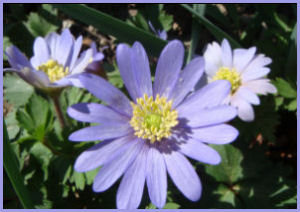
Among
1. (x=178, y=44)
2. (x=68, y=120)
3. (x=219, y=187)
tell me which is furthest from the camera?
(x=219, y=187)

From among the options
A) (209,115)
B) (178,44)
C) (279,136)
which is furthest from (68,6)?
(279,136)

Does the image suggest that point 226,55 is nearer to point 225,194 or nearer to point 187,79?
point 187,79

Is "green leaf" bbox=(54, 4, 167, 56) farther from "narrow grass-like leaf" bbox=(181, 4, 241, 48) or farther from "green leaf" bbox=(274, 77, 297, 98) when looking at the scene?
"green leaf" bbox=(274, 77, 297, 98)

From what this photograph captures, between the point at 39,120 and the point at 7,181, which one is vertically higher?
the point at 39,120

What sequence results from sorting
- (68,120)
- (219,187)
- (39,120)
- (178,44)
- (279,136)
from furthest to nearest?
(279,136) < (219,187) < (68,120) < (39,120) < (178,44)

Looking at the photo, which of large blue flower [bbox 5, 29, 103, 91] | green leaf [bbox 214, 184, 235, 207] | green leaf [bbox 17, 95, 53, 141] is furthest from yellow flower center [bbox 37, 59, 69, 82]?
green leaf [bbox 214, 184, 235, 207]

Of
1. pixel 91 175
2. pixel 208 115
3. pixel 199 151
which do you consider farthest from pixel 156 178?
pixel 91 175

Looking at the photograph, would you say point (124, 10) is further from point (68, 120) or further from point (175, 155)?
point (175, 155)
